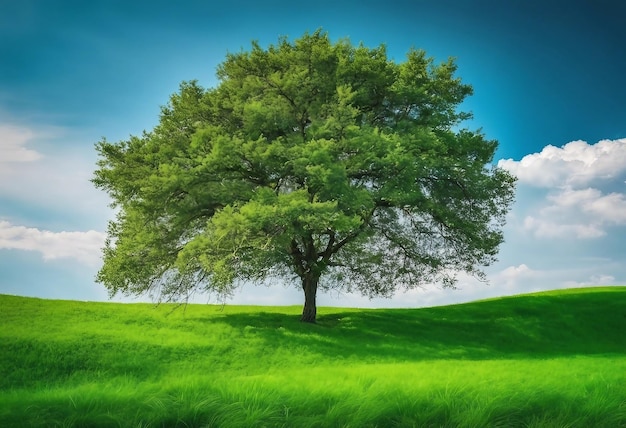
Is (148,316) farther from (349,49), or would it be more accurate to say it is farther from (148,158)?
(349,49)

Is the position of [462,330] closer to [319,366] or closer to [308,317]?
[308,317]

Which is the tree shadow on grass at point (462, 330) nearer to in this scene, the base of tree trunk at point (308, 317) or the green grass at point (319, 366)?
the green grass at point (319, 366)

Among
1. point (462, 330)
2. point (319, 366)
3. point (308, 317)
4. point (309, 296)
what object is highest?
point (309, 296)

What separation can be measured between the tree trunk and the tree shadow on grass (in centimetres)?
62

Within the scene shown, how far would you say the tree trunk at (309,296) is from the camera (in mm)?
28000

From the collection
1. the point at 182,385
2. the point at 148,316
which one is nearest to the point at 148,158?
the point at 148,316

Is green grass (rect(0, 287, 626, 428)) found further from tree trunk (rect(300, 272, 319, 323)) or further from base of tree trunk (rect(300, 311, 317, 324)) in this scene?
tree trunk (rect(300, 272, 319, 323))

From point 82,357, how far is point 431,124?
18.8 metres

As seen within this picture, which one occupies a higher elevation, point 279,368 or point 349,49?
point 349,49

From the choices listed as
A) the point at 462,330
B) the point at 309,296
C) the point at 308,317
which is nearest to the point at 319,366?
the point at 308,317

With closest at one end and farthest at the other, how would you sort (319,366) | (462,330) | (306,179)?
(319,366) < (306,179) < (462,330)

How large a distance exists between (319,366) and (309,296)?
7.47m

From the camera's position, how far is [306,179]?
25.8 meters

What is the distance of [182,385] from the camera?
9.94m
